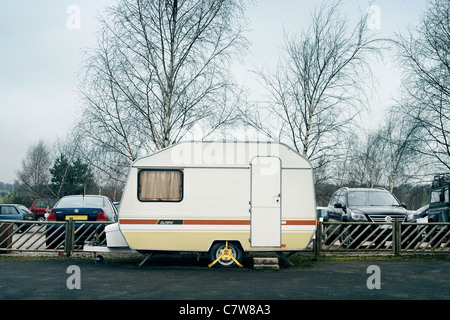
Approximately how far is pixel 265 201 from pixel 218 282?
8.47 feet

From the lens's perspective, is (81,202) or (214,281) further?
(81,202)

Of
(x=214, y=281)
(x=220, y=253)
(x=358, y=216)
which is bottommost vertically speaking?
(x=214, y=281)

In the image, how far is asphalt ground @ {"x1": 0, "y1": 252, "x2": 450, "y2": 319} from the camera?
7.28m

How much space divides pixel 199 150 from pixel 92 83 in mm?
6594

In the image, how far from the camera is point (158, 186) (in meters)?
10.6

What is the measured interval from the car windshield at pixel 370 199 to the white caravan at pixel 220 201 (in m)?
5.24

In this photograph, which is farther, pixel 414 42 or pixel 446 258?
pixel 414 42

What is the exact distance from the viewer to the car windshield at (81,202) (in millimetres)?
13156

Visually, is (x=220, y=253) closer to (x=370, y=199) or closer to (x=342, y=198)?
(x=342, y=198)

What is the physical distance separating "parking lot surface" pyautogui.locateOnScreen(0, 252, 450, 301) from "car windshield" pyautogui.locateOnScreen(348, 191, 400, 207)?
347 cm

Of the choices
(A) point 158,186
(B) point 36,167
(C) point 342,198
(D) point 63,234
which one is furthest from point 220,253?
(B) point 36,167

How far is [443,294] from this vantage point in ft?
25.6
